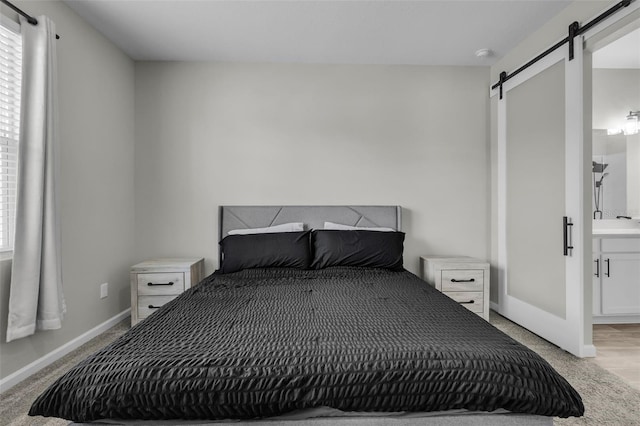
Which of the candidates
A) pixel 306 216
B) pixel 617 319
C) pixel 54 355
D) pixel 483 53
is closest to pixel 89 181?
pixel 54 355

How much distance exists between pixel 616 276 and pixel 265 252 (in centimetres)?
319

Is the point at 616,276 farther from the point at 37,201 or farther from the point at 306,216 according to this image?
the point at 37,201

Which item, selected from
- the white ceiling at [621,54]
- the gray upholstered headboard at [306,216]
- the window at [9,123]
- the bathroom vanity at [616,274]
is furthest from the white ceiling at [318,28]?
the bathroom vanity at [616,274]

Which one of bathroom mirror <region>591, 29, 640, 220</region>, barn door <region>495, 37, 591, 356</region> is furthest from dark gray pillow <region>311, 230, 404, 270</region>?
bathroom mirror <region>591, 29, 640, 220</region>

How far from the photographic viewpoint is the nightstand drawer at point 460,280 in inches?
138

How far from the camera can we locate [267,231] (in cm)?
369

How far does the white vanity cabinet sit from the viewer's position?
11.1ft

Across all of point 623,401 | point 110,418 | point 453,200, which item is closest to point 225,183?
point 453,200

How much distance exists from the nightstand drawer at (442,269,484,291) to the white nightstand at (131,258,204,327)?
2363 mm

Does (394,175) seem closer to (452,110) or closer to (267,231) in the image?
(452,110)

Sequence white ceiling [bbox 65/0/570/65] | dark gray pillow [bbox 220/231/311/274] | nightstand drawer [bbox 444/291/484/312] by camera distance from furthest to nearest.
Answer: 1. nightstand drawer [bbox 444/291/484/312]
2. dark gray pillow [bbox 220/231/311/274]
3. white ceiling [bbox 65/0/570/65]

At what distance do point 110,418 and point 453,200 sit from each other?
359 centimetres

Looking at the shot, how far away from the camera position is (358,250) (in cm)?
328

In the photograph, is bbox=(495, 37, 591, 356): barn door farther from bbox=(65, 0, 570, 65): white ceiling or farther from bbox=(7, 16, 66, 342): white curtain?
bbox=(7, 16, 66, 342): white curtain
